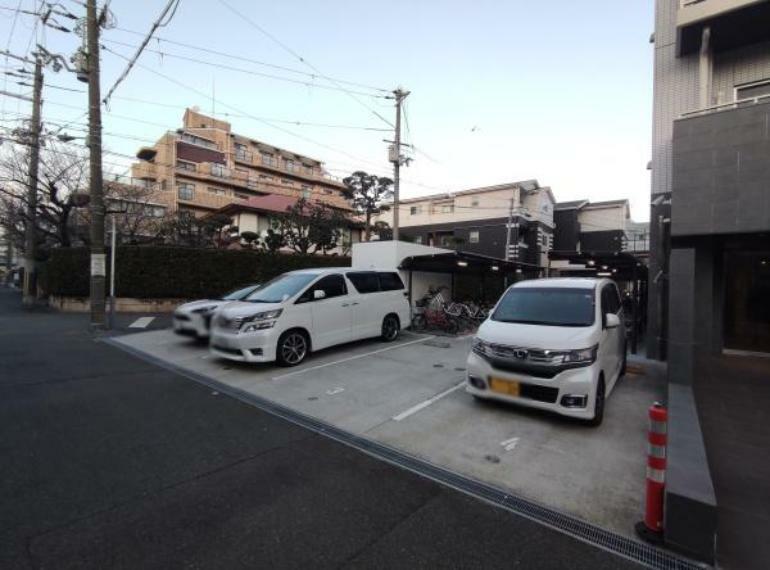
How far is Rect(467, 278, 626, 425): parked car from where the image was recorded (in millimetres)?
4160

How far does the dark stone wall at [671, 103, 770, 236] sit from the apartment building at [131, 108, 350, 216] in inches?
1007

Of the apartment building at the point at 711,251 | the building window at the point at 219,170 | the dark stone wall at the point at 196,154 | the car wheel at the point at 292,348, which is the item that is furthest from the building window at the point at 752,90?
the dark stone wall at the point at 196,154

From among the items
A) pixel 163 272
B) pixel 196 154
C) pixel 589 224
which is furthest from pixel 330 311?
pixel 196 154

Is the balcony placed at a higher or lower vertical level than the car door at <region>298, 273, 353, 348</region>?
higher

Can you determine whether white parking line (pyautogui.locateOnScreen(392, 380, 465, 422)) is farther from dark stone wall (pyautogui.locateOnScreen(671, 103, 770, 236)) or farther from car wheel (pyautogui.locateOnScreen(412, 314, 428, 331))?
car wheel (pyautogui.locateOnScreen(412, 314, 428, 331))

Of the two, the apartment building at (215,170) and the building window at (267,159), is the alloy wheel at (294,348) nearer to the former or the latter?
the apartment building at (215,170)

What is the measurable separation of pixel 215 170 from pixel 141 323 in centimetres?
2731

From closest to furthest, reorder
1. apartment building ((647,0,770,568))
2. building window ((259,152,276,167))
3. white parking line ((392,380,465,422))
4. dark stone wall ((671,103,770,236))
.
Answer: apartment building ((647,0,770,568)) < white parking line ((392,380,465,422)) < dark stone wall ((671,103,770,236)) < building window ((259,152,276,167))

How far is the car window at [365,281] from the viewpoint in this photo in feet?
27.1

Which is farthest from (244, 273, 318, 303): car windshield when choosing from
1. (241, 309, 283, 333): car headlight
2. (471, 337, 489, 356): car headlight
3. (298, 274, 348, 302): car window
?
(471, 337, 489, 356): car headlight

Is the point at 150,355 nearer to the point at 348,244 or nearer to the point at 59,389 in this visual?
the point at 59,389

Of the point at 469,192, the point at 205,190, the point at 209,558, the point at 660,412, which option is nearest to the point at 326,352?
the point at 209,558

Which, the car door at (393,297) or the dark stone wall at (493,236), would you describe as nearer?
the car door at (393,297)

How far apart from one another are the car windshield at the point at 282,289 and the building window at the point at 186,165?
106 ft
